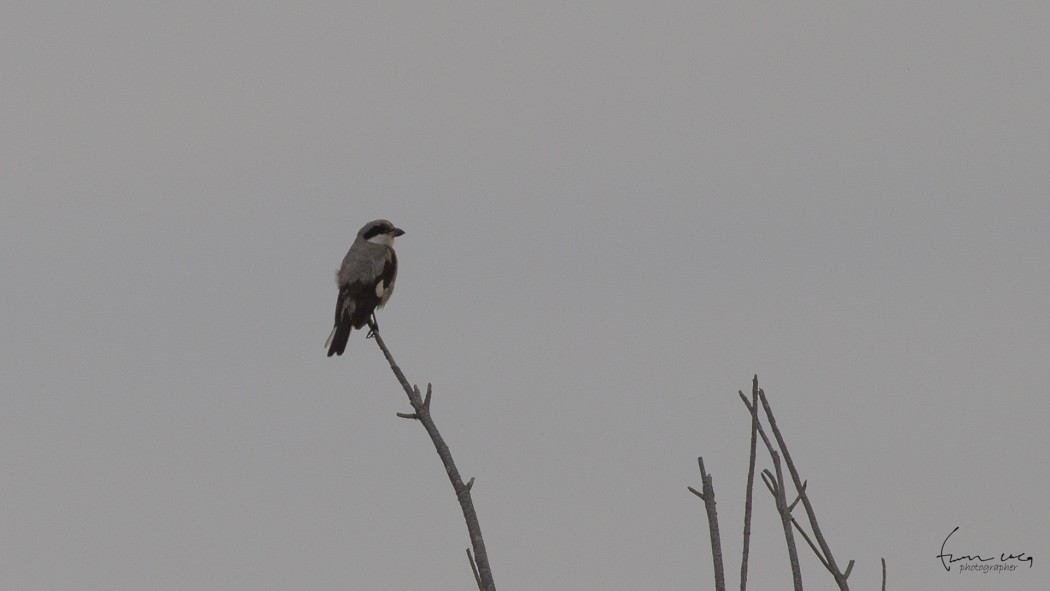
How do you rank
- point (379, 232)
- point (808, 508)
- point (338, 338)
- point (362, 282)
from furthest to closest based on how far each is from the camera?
point (379, 232) → point (362, 282) → point (338, 338) → point (808, 508)

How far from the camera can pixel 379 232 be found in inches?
583

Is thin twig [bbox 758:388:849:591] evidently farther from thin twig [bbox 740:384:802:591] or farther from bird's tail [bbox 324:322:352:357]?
bird's tail [bbox 324:322:352:357]

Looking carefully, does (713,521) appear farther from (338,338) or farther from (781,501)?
(338,338)

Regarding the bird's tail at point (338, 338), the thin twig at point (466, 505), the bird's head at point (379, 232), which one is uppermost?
the bird's head at point (379, 232)

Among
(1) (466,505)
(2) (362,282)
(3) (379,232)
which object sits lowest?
(1) (466,505)

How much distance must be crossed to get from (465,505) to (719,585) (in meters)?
0.91

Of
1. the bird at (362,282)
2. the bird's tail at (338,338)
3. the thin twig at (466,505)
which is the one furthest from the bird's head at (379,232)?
the thin twig at (466,505)

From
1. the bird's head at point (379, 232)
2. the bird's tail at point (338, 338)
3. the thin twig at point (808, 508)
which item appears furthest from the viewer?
the bird's head at point (379, 232)

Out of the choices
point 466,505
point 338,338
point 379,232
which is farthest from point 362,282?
point 466,505

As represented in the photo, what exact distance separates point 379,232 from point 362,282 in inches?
63.3

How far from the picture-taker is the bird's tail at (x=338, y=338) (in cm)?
1269

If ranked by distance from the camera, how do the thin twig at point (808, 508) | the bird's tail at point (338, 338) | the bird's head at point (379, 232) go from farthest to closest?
the bird's head at point (379, 232), the bird's tail at point (338, 338), the thin twig at point (808, 508)

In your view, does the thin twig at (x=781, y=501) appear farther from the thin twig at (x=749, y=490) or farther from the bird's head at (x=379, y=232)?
the bird's head at (x=379, y=232)

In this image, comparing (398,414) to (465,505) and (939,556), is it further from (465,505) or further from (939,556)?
(939,556)
